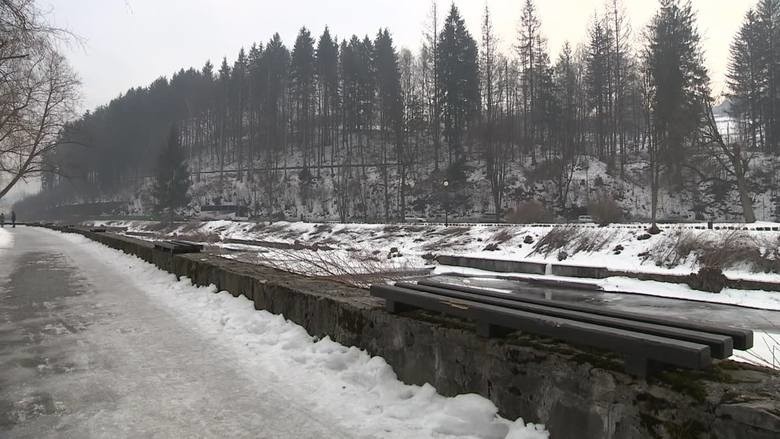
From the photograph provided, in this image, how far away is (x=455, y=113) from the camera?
55.3 m

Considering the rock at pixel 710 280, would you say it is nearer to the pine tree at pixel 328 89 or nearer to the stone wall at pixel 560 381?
the stone wall at pixel 560 381

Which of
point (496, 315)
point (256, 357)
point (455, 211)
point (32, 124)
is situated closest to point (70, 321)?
point (256, 357)

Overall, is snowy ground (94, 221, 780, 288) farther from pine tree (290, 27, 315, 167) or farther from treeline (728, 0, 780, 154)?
pine tree (290, 27, 315, 167)

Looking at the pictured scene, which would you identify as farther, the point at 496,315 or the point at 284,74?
the point at 284,74

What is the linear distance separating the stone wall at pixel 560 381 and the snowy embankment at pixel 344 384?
10 cm

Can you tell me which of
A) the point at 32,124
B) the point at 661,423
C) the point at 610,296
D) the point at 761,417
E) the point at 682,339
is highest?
the point at 32,124

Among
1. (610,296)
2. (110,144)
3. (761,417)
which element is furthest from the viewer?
(110,144)

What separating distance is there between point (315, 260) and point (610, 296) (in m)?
9.69

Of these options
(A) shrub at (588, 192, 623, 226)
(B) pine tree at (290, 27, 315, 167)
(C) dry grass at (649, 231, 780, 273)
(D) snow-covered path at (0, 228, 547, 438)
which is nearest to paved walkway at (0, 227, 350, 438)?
(D) snow-covered path at (0, 228, 547, 438)

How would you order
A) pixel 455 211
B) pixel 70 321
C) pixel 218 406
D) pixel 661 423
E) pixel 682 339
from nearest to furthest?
pixel 661 423
pixel 682 339
pixel 218 406
pixel 70 321
pixel 455 211

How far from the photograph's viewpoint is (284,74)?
77312 millimetres

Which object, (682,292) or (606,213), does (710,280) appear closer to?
(682,292)

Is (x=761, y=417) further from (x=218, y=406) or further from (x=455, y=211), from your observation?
(x=455, y=211)

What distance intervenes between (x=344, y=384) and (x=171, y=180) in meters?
67.5
